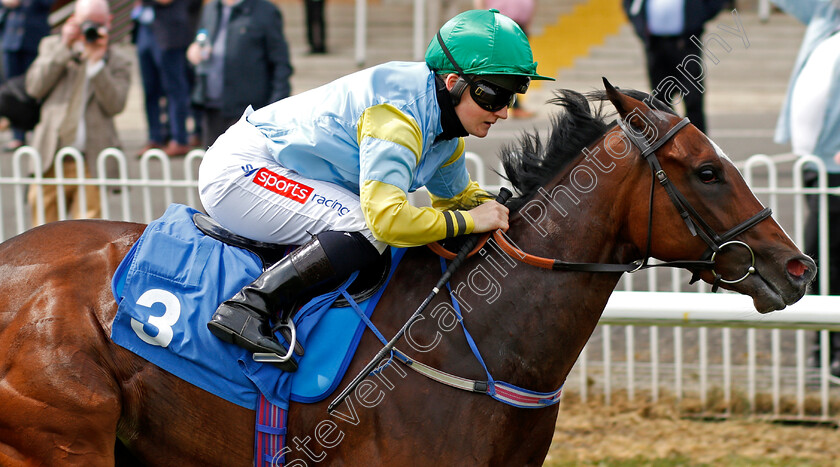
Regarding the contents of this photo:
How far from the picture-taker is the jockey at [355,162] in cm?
318

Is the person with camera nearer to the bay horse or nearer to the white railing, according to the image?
the white railing

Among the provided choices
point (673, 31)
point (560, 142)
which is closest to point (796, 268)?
point (560, 142)

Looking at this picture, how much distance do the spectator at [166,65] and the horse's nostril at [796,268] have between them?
920 centimetres

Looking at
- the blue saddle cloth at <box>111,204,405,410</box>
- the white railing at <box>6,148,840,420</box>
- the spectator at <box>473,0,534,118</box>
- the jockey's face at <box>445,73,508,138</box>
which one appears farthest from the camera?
the spectator at <box>473,0,534,118</box>

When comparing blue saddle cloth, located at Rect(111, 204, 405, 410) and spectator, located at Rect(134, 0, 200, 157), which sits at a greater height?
blue saddle cloth, located at Rect(111, 204, 405, 410)

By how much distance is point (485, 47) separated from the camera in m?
3.27

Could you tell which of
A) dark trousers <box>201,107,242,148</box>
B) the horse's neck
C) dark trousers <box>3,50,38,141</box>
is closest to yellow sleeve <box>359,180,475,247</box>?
the horse's neck

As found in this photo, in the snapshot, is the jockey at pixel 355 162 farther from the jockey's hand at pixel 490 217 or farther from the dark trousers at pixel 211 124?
the dark trousers at pixel 211 124

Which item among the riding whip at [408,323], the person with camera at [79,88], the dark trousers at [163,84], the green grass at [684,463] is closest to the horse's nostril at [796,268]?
the riding whip at [408,323]

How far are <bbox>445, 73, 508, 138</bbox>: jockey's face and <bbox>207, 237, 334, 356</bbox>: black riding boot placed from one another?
2.18 feet

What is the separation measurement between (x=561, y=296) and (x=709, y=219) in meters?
0.54

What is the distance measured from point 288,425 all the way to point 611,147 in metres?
1.43

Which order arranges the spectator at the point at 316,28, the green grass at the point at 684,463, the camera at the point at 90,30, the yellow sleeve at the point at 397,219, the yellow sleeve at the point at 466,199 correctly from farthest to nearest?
1. the spectator at the point at 316,28
2. the camera at the point at 90,30
3. the green grass at the point at 684,463
4. the yellow sleeve at the point at 466,199
5. the yellow sleeve at the point at 397,219

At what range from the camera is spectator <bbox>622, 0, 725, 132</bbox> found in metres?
8.84
